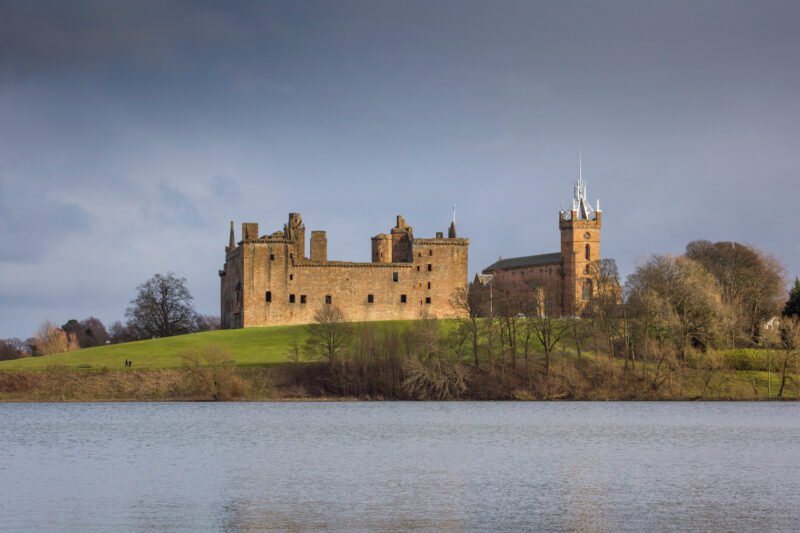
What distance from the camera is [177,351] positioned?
73.3 metres

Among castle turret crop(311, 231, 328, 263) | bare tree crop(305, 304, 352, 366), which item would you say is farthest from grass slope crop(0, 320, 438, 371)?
castle turret crop(311, 231, 328, 263)

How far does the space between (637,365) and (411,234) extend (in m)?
40.7

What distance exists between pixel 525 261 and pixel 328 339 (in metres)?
65.1

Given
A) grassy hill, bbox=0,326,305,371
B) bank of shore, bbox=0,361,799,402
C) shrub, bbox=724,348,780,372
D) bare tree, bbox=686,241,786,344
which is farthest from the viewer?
bare tree, bbox=686,241,786,344

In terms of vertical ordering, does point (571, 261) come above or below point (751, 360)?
above

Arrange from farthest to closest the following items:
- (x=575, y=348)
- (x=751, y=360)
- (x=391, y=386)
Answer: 1. (x=575, y=348)
2. (x=751, y=360)
3. (x=391, y=386)

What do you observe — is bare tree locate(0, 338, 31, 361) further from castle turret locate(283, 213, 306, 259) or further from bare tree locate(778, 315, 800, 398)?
bare tree locate(778, 315, 800, 398)

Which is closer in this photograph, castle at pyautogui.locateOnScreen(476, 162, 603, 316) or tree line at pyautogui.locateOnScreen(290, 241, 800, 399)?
tree line at pyautogui.locateOnScreen(290, 241, 800, 399)

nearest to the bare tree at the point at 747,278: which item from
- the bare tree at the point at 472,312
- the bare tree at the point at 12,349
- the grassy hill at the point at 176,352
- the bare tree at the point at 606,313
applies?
the bare tree at the point at 606,313

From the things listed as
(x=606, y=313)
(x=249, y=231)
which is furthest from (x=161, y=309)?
(x=606, y=313)

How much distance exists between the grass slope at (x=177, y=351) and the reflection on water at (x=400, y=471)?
17.9 m

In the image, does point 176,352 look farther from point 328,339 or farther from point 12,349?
point 12,349

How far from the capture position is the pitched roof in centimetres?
12003

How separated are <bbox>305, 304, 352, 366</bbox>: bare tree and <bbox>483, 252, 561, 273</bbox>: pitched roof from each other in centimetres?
5305
